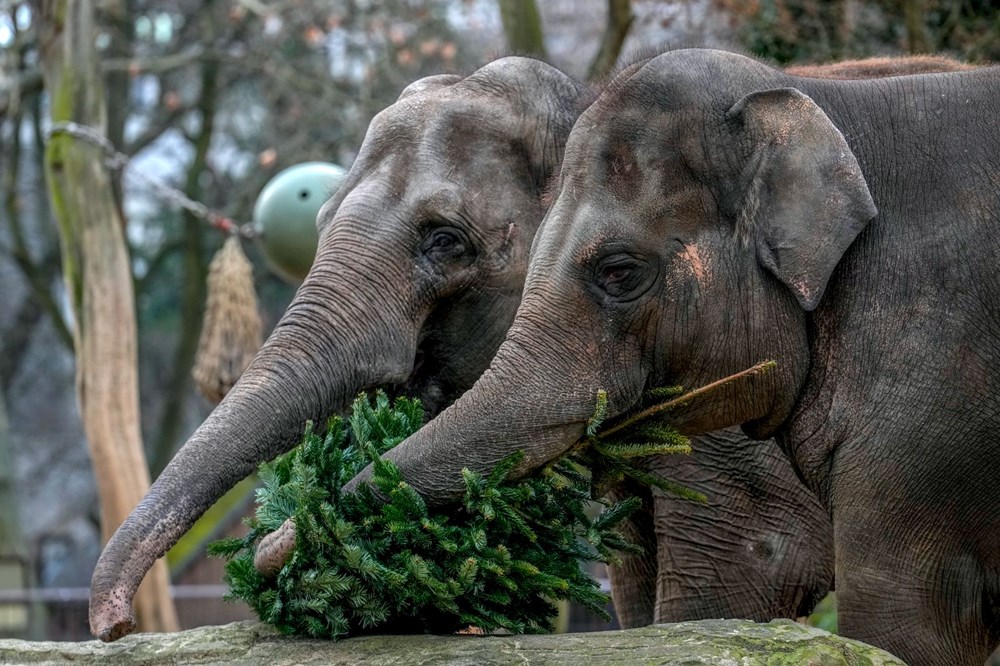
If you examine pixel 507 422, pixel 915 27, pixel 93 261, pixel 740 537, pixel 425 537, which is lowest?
pixel 740 537

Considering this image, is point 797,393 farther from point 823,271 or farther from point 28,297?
point 28,297

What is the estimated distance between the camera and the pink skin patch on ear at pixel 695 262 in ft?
15.1

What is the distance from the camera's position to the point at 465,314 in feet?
19.6

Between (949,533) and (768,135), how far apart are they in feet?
4.22

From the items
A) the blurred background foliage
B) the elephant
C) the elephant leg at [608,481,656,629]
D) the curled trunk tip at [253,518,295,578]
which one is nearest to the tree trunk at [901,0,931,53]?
the blurred background foliage

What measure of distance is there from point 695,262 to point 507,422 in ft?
2.51

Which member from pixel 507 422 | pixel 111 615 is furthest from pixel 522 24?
pixel 111 615

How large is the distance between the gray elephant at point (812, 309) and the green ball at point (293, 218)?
5.02m

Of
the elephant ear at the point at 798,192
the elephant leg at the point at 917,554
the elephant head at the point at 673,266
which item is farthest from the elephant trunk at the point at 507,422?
the elephant leg at the point at 917,554

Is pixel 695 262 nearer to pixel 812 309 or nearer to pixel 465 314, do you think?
pixel 812 309

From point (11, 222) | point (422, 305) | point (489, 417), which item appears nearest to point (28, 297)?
point (11, 222)

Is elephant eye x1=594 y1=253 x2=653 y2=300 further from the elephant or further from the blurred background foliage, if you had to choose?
the blurred background foliage

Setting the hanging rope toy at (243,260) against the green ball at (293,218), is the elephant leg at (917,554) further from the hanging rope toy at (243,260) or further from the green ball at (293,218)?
the green ball at (293,218)

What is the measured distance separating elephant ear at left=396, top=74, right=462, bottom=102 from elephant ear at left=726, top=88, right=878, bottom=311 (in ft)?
6.19
